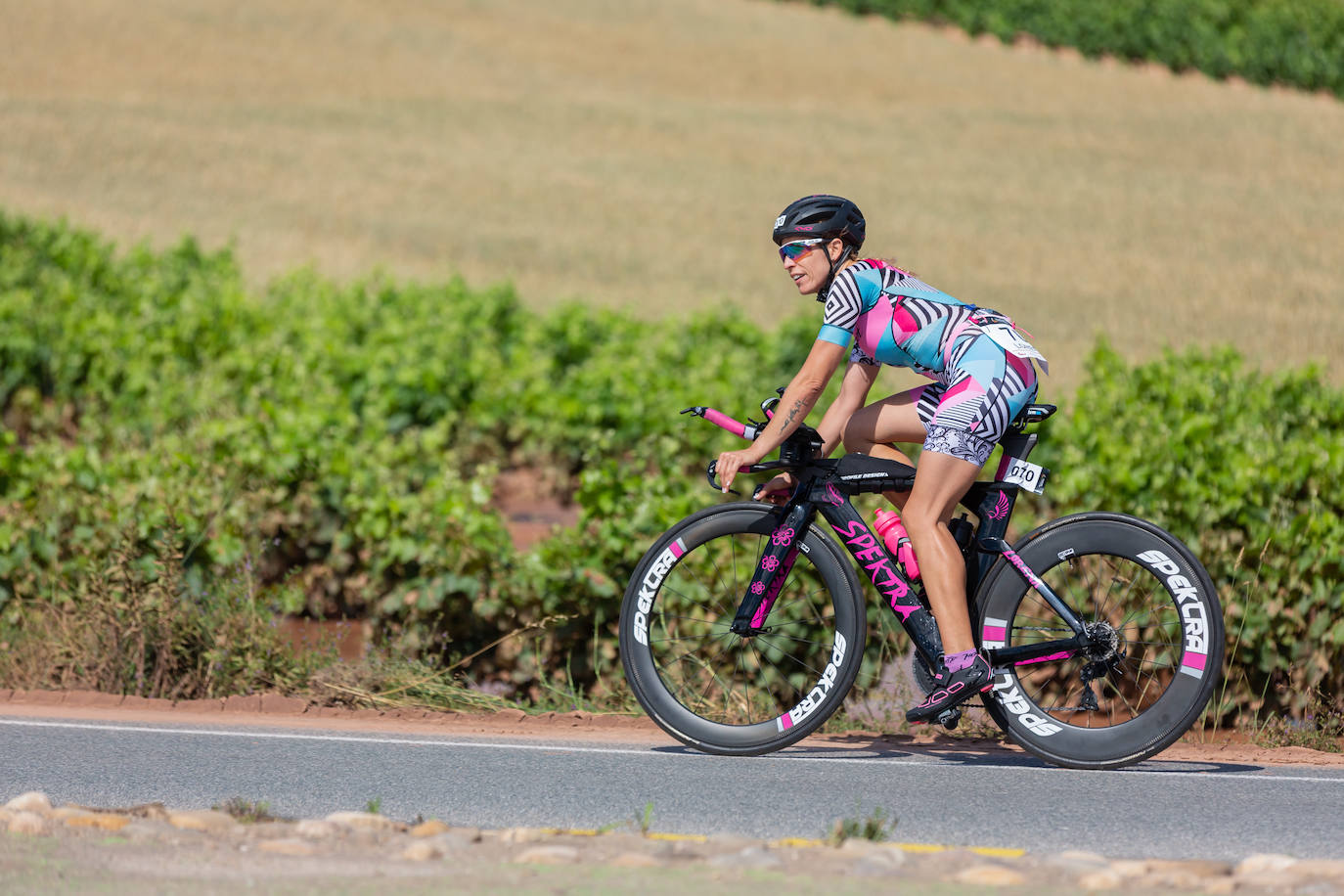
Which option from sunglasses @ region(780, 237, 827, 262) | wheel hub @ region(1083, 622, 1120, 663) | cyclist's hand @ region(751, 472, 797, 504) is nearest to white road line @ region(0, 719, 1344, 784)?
wheel hub @ region(1083, 622, 1120, 663)

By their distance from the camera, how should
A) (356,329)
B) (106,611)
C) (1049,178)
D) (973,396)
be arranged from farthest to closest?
(1049,178)
(356,329)
(106,611)
(973,396)

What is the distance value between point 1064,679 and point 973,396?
114 inches

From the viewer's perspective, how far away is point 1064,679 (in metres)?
8.98

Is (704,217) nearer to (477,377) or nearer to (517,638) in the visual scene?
(477,377)

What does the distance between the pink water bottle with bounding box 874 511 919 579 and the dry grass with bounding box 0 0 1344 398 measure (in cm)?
1274

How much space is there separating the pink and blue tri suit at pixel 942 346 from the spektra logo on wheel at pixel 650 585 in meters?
1.06

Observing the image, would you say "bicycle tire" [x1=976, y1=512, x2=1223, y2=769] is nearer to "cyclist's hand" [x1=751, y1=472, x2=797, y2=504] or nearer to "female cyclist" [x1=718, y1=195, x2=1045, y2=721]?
"female cyclist" [x1=718, y1=195, x2=1045, y2=721]

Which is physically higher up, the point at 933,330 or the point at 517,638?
the point at 933,330

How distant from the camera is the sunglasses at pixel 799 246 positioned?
6.78 meters

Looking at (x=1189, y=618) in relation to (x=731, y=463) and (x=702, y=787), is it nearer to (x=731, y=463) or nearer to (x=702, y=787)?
(x=731, y=463)

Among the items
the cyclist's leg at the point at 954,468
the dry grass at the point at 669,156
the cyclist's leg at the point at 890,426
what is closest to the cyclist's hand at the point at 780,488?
the cyclist's leg at the point at 890,426

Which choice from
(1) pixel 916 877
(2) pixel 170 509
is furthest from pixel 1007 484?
(2) pixel 170 509

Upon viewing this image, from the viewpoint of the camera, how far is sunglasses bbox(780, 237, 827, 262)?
6777 mm

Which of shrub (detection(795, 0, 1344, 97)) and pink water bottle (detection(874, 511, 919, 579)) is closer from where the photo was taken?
pink water bottle (detection(874, 511, 919, 579))
